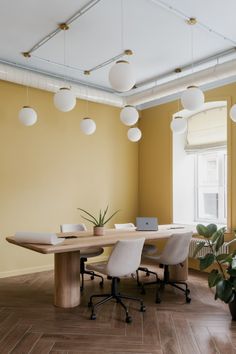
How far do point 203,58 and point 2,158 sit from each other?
3.41 meters

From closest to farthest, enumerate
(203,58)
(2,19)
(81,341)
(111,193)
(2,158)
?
(81,341)
(2,19)
(203,58)
(2,158)
(111,193)

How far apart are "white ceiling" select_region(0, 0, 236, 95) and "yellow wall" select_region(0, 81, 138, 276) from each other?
0.91 meters

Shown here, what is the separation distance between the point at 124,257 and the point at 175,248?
85 cm

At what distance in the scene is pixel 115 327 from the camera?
311cm

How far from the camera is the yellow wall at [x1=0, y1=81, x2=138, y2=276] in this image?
5.01 m

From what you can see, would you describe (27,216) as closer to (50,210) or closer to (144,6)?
(50,210)

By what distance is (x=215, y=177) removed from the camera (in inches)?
230

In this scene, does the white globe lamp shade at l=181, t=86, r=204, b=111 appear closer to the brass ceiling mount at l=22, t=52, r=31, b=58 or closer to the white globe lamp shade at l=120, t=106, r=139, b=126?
the white globe lamp shade at l=120, t=106, r=139, b=126

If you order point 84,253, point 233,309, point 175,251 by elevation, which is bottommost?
point 233,309

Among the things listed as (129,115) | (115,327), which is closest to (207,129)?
(129,115)

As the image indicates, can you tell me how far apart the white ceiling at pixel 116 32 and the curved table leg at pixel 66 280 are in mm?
2668

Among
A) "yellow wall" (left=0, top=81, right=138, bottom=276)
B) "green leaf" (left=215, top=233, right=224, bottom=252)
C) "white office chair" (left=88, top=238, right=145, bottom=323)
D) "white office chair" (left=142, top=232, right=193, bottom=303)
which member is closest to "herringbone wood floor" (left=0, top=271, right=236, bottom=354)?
"white office chair" (left=88, top=238, right=145, bottom=323)

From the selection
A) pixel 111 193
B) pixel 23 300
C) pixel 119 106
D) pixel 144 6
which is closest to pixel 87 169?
pixel 111 193

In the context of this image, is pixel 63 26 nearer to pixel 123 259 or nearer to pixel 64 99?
pixel 64 99
